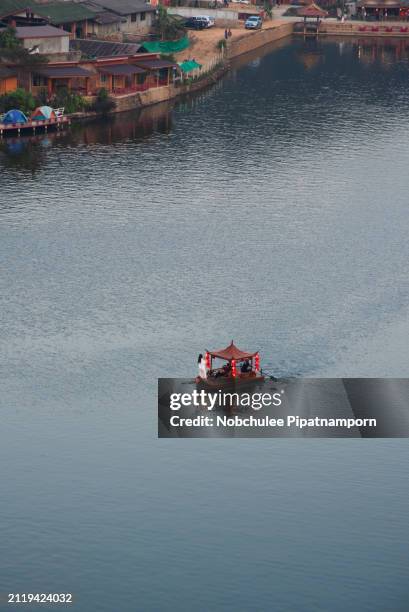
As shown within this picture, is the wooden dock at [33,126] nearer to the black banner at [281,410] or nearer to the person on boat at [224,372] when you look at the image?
the black banner at [281,410]

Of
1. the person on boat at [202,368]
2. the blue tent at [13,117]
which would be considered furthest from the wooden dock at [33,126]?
the person on boat at [202,368]

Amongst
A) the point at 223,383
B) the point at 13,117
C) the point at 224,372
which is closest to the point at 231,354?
the point at 224,372

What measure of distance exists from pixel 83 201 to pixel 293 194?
22.2m

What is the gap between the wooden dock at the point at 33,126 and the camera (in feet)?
576

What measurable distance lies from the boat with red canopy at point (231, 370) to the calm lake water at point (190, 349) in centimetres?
327

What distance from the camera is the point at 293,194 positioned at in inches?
6102

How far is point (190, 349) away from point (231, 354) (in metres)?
7.72

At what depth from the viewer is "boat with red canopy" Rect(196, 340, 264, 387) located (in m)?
104

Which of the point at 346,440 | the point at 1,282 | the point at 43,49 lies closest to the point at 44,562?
the point at 346,440

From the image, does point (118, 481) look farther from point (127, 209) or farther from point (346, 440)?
point (127, 209)

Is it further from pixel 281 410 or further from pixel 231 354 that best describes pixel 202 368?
pixel 281 410

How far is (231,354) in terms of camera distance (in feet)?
343

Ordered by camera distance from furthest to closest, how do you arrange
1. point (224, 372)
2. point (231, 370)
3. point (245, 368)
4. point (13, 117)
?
point (13, 117) → point (245, 368) → point (224, 372) → point (231, 370)

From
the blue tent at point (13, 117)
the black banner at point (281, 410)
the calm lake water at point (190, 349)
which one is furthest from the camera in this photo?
the blue tent at point (13, 117)
